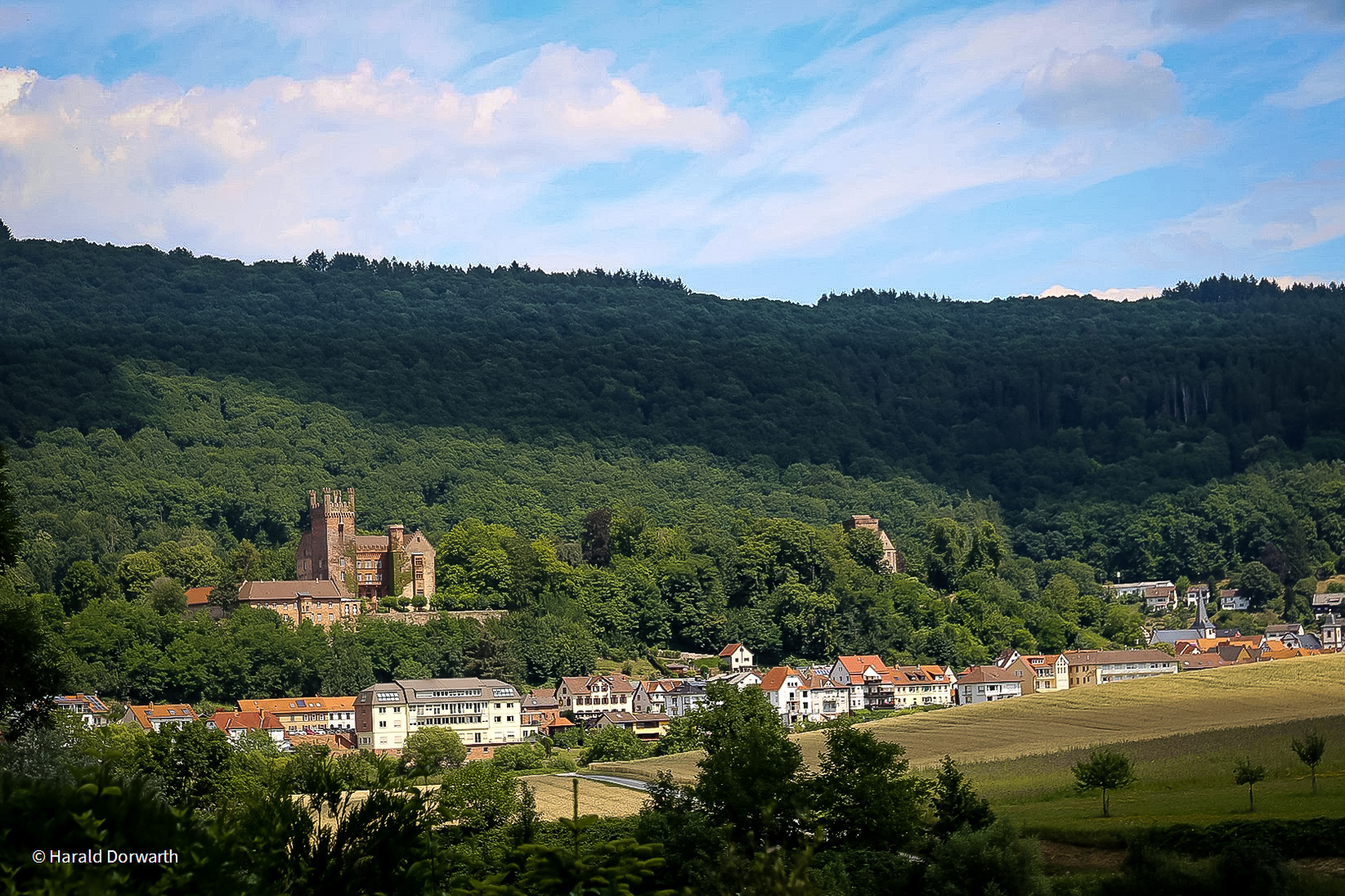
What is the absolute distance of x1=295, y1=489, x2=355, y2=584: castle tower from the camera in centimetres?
Result: 12756

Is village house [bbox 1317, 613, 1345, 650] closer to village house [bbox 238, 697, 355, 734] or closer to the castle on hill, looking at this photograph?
the castle on hill

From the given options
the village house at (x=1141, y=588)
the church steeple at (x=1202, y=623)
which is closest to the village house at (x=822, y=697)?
the church steeple at (x=1202, y=623)

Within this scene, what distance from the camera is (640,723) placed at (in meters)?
101

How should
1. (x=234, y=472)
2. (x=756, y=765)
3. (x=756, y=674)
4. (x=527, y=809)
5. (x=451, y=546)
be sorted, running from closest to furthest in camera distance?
(x=756, y=765) → (x=527, y=809) → (x=756, y=674) → (x=451, y=546) → (x=234, y=472)

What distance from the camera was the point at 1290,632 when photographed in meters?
138

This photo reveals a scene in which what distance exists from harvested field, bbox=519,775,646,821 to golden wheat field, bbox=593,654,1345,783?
2.72m

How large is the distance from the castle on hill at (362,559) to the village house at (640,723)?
1074 inches

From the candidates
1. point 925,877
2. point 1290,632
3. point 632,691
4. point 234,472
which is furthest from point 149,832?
point 234,472

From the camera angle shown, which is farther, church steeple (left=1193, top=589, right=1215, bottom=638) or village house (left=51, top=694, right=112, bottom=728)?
church steeple (left=1193, top=589, right=1215, bottom=638)

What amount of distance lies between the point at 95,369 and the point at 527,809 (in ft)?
523

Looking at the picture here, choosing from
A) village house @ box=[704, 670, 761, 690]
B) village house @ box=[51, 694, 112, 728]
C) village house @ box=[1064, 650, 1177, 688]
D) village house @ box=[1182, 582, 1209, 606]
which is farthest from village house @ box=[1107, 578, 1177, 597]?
village house @ box=[51, 694, 112, 728]

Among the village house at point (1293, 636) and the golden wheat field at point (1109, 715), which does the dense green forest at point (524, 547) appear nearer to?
the village house at point (1293, 636)

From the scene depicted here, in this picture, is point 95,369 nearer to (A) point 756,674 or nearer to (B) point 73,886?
(A) point 756,674

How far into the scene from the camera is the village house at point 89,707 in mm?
89688
